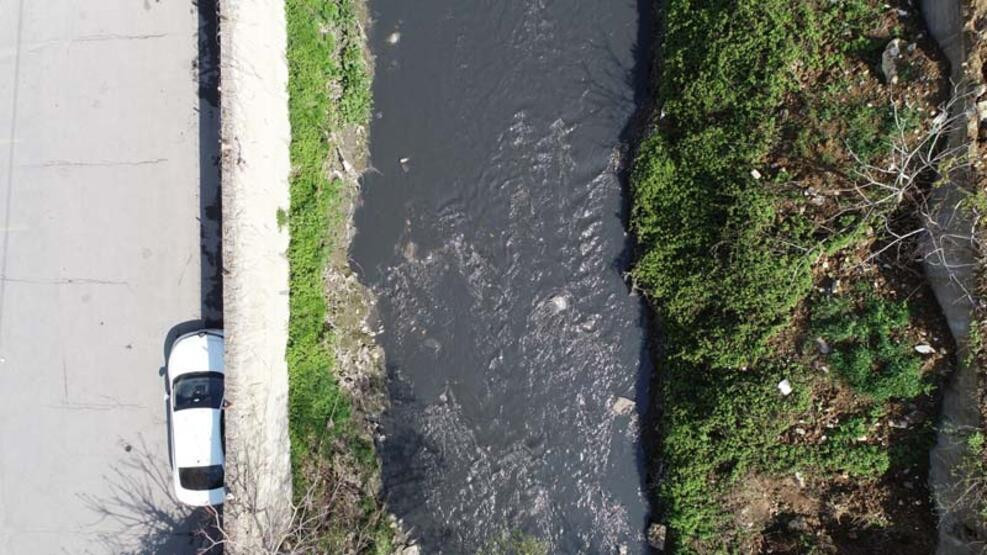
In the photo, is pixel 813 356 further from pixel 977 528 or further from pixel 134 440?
pixel 134 440

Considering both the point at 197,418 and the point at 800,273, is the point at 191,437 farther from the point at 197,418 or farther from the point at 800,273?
the point at 800,273

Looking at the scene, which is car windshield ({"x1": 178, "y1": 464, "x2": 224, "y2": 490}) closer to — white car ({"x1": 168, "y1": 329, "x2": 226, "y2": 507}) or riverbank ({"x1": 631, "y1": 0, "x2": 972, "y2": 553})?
white car ({"x1": 168, "y1": 329, "x2": 226, "y2": 507})

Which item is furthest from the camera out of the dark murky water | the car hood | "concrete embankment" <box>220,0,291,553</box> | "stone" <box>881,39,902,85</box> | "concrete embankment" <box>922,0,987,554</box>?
the dark murky water

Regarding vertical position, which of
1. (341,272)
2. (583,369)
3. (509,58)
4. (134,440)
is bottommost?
(134,440)

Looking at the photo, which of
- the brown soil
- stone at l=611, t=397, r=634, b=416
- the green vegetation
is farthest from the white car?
the brown soil

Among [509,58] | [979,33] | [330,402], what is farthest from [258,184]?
[979,33]

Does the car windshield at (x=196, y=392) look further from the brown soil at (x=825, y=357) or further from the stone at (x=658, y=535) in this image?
the brown soil at (x=825, y=357)
